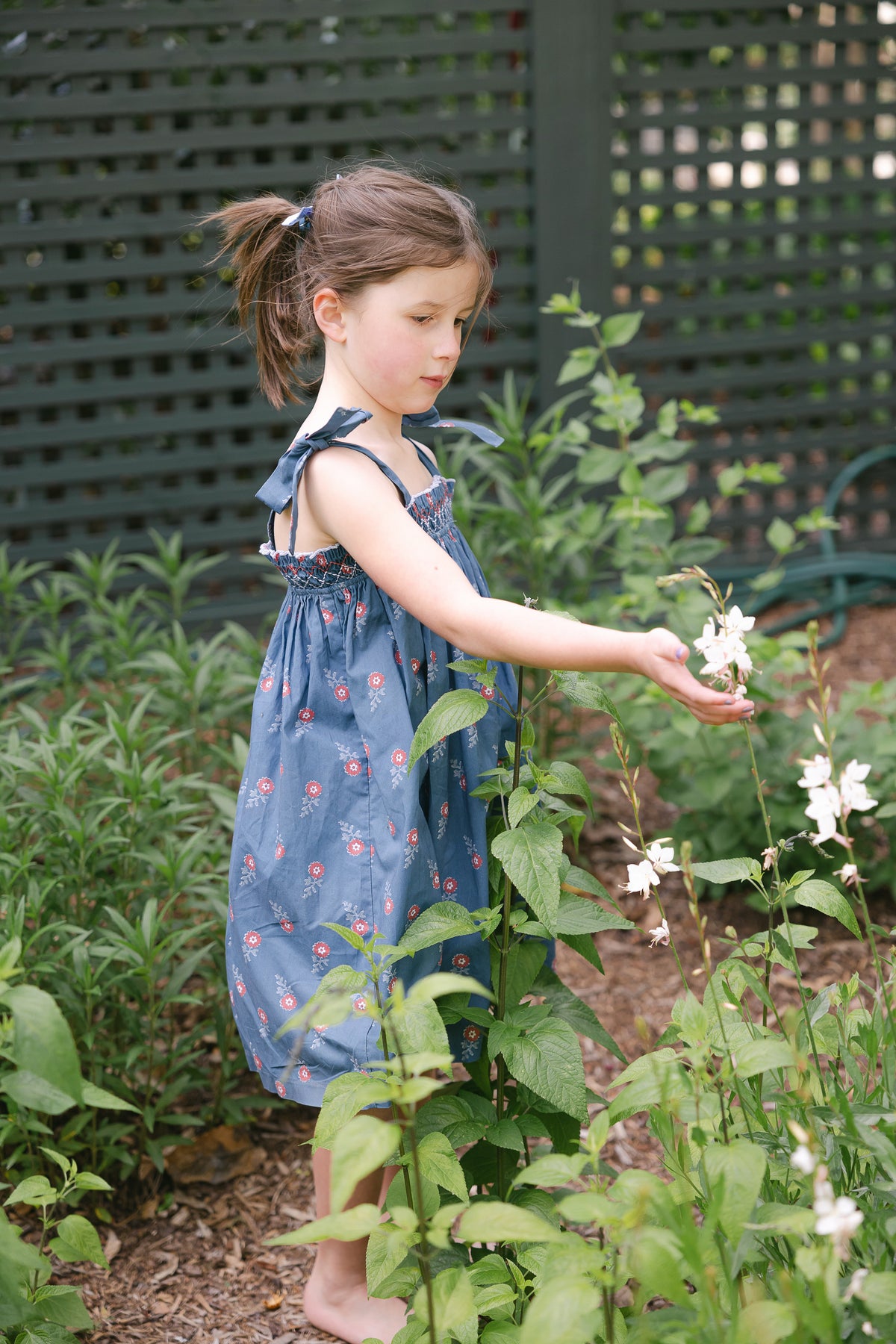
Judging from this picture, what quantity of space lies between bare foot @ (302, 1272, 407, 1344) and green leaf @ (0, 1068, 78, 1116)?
77cm

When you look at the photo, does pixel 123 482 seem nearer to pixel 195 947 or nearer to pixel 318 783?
pixel 195 947

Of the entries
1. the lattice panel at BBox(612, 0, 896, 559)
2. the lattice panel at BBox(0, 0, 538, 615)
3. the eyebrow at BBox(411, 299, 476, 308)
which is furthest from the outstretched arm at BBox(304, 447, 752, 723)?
the lattice panel at BBox(612, 0, 896, 559)

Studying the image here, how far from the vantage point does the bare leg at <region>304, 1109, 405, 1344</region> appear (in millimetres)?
1744

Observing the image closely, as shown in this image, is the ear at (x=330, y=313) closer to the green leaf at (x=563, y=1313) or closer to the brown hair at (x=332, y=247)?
the brown hair at (x=332, y=247)

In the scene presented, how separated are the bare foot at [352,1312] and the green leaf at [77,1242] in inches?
15.6

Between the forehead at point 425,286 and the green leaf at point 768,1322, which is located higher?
the forehead at point 425,286

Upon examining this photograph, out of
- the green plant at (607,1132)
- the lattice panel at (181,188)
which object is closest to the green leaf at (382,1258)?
the green plant at (607,1132)

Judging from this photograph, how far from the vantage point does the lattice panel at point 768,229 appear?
472cm

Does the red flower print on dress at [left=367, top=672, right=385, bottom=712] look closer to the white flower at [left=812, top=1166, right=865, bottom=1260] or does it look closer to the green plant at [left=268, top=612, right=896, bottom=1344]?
the green plant at [left=268, top=612, right=896, bottom=1344]

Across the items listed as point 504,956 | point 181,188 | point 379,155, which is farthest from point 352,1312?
point 181,188

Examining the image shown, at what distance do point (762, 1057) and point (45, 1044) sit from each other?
69cm

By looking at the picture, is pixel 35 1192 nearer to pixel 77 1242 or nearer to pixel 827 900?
pixel 77 1242

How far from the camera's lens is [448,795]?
172 centimetres

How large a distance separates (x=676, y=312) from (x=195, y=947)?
3461 millimetres
